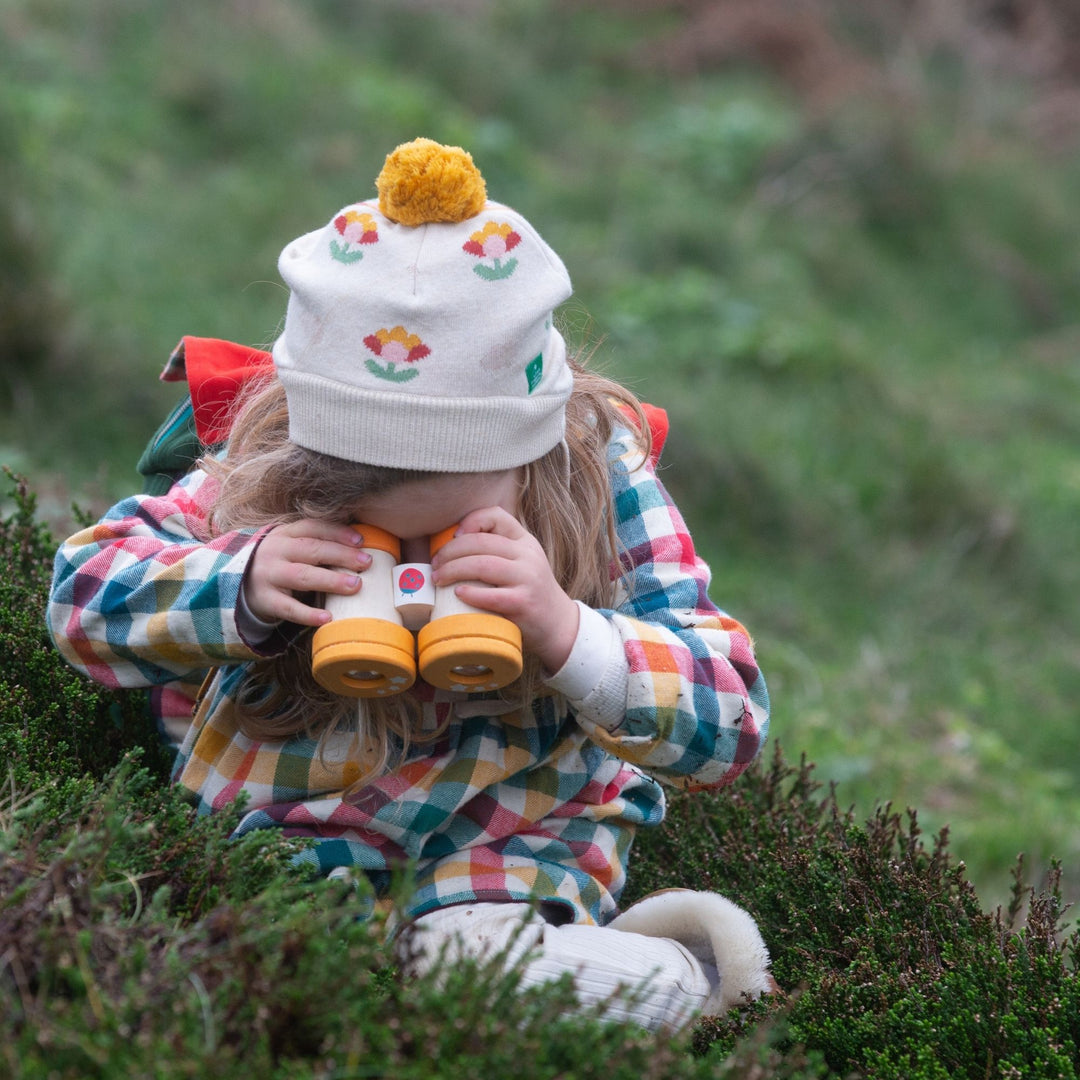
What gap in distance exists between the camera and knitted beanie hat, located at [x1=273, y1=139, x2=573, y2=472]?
185 cm

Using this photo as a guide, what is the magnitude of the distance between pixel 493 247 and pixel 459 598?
508 mm

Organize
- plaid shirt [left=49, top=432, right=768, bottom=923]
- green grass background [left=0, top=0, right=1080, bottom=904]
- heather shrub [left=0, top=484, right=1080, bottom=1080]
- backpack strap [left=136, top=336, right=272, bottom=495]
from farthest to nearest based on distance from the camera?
green grass background [left=0, top=0, right=1080, bottom=904]
backpack strap [left=136, top=336, right=272, bottom=495]
plaid shirt [left=49, top=432, right=768, bottom=923]
heather shrub [left=0, top=484, right=1080, bottom=1080]

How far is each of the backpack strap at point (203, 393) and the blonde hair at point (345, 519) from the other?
0.37 feet

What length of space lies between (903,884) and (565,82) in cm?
1162

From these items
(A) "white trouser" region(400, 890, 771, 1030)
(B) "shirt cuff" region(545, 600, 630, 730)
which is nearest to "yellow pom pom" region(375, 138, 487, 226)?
(B) "shirt cuff" region(545, 600, 630, 730)

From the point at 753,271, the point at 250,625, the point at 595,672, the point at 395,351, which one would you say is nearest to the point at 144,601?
the point at 250,625

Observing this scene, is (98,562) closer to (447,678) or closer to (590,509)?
(447,678)

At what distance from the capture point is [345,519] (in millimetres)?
2029

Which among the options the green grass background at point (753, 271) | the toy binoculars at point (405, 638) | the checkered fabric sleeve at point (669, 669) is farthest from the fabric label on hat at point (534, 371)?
the green grass background at point (753, 271)

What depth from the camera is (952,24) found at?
14617 millimetres

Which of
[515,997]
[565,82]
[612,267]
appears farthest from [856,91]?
[515,997]

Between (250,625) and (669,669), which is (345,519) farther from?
(669,669)

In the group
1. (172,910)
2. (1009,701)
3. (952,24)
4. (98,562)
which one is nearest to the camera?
(172,910)

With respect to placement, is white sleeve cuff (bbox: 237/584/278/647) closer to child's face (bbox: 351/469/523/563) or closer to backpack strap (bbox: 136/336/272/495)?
child's face (bbox: 351/469/523/563)
